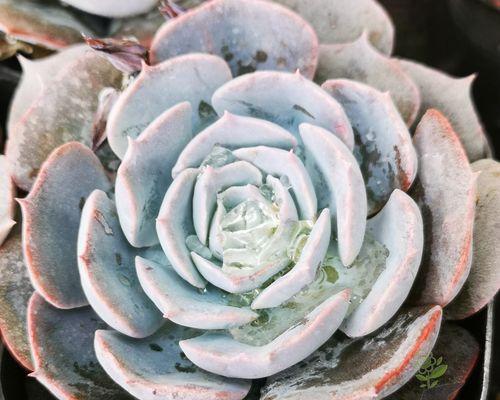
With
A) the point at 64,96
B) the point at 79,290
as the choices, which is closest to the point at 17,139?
the point at 64,96

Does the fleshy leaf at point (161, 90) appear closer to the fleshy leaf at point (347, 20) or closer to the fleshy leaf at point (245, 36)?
the fleshy leaf at point (245, 36)

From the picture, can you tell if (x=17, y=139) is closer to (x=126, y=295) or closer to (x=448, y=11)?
(x=126, y=295)

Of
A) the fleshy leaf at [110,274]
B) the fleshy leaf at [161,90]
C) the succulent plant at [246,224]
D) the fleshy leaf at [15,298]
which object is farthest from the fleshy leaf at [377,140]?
the fleshy leaf at [15,298]

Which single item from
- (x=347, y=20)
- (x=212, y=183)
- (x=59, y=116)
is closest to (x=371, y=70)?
(x=347, y=20)

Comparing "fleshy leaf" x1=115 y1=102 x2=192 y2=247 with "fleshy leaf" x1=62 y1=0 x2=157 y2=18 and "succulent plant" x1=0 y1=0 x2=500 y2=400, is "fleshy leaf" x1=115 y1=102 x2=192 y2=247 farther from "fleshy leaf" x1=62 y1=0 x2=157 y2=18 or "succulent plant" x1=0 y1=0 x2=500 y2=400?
"fleshy leaf" x1=62 y1=0 x2=157 y2=18

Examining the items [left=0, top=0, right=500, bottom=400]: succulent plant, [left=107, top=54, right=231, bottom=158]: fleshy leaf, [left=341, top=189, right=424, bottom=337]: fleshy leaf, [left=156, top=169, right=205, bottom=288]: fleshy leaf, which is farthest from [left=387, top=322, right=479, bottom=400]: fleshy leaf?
[left=107, top=54, right=231, bottom=158]: fleshy leaf

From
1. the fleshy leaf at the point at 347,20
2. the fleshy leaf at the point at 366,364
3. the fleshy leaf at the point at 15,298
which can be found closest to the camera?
the fleshy leaf at the point at 366,364
